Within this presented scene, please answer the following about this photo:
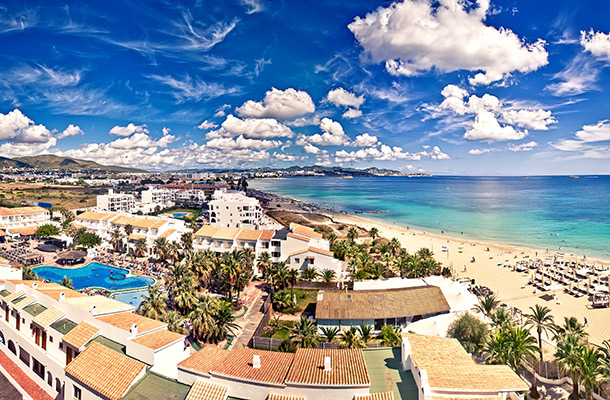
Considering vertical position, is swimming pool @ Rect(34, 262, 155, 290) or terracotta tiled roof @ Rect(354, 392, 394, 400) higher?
terracotta tiled roof @ Rect(354, 392, 394, 400)

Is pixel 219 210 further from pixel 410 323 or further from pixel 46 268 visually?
pixel 410 323

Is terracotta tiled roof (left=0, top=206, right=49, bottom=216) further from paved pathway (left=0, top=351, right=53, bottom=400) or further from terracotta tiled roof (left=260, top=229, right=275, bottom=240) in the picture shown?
paved pathway (left=0, top=351, right=53, bottom=400)

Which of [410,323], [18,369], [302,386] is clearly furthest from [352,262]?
[18,369]

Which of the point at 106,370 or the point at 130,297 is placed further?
the point at 130,297

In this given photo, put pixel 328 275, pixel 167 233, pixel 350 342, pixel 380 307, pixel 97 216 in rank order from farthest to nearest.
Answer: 1. pixel 97 216
2. pixel 167 233
3. pixel 328 275
4. pixel 380 307
5. pixel 350 342

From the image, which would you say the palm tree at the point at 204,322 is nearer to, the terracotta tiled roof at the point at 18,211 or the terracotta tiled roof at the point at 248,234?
the terracotta tiled roof at the point at 248,234

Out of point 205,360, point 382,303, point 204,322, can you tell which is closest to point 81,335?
point 205,360

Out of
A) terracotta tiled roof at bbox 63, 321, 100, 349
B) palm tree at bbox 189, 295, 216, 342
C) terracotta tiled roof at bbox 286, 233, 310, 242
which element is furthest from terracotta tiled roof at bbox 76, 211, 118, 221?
terracotta tiled roof at bbox 63, 321, 100, 349

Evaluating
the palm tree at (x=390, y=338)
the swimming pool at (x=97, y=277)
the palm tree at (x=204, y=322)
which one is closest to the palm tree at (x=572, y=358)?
the palm tree at (x=390, y=338)

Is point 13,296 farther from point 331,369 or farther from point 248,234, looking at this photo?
point 248,234
